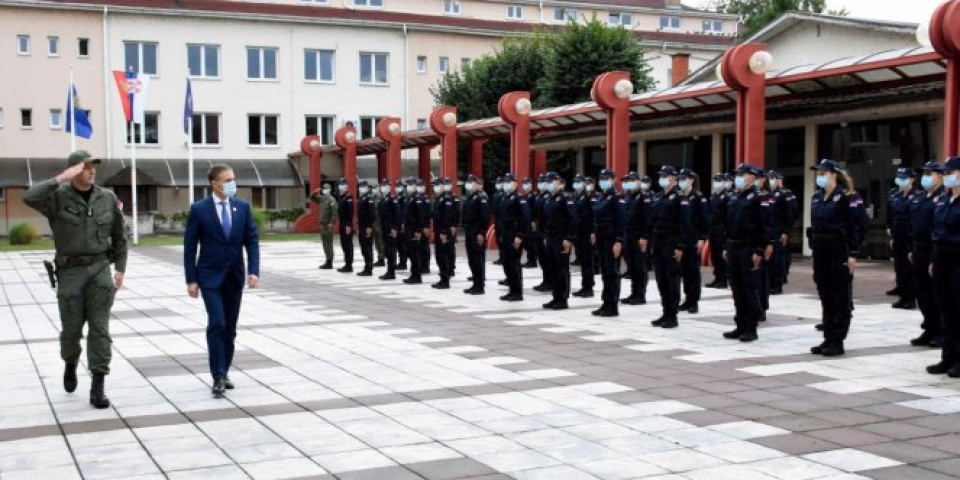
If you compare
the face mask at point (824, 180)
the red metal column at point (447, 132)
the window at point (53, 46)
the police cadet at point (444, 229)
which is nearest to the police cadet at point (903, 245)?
the face mask at point (824, 180)

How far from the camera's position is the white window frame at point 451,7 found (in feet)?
188

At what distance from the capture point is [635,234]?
46.9 feet

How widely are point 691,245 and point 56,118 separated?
38.4 metres

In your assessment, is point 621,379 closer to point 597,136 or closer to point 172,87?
point 597,136

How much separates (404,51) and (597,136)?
20549mm

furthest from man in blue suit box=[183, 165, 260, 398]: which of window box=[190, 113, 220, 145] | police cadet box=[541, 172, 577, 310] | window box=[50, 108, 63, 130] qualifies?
window box=[190, 113, 220, 145]

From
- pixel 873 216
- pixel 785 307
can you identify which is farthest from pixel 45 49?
A: pixel 785 307

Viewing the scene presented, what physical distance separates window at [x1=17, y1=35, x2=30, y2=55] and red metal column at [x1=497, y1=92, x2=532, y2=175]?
88.5ft

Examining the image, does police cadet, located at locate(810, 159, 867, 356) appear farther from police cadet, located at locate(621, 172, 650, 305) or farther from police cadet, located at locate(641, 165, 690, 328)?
police cadet, located at locate(621, 172, 650, 305)

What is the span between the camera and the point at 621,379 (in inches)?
341

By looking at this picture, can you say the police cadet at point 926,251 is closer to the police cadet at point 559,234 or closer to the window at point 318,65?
the police cadet at point 559,234

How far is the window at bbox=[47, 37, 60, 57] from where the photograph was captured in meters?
44.1

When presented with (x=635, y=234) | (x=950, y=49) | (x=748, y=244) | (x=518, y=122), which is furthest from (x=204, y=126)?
(x=748, y=244)

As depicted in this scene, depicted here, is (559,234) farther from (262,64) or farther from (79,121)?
(262,64)
